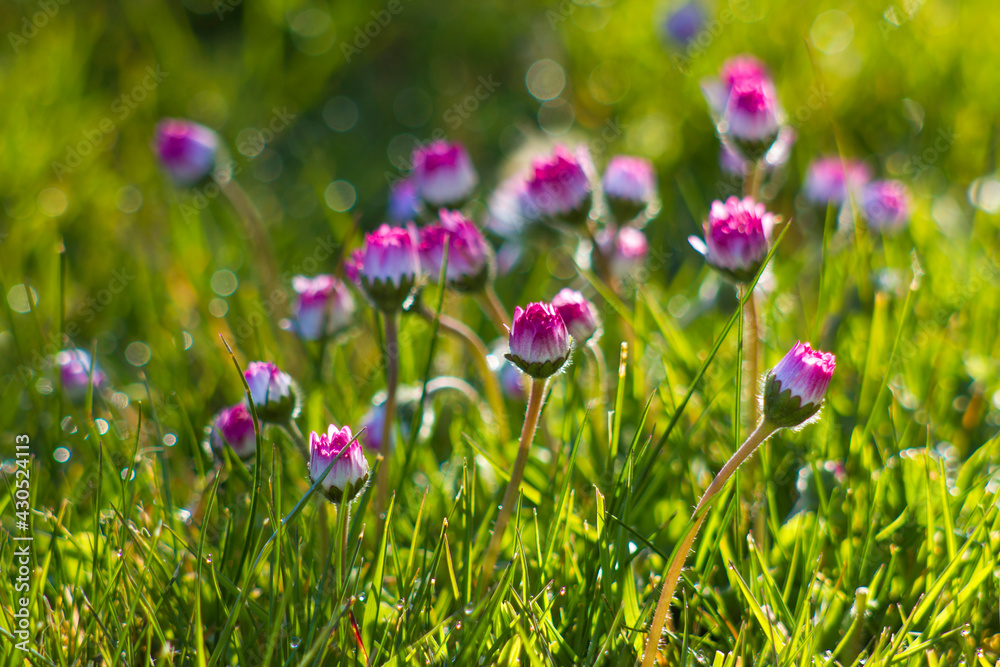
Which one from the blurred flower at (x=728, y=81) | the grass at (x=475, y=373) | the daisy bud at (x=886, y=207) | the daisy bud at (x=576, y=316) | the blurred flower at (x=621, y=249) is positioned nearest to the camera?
the grass at (x=475, y=373)

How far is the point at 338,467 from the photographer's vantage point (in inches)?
43.9

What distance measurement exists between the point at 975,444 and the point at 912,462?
13.9 inches

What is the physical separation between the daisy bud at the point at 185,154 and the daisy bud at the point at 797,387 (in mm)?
1636

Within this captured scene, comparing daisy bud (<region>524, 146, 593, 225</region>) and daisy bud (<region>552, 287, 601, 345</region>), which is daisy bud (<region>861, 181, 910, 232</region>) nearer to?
daisy bud (<region>524, 146, 593, 225</region>)

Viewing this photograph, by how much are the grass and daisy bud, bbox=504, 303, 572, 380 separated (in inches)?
5.2

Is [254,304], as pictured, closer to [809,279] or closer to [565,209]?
[565,209]

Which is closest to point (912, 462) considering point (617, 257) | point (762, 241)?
point (762, 241)

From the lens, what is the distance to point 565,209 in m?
1.70

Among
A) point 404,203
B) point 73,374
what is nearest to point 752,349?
point 404,203

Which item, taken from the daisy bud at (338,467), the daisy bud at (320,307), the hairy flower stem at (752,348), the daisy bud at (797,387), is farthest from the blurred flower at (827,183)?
the daisy bud at (338,467)

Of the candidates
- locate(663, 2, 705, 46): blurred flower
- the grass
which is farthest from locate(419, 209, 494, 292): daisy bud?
locate(663, 2, 705, 46): blurred flower

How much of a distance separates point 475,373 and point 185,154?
3.12 ft

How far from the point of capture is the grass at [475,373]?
121 centimetres

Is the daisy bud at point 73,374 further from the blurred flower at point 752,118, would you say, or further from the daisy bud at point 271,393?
the blurred flower at point 752,118
